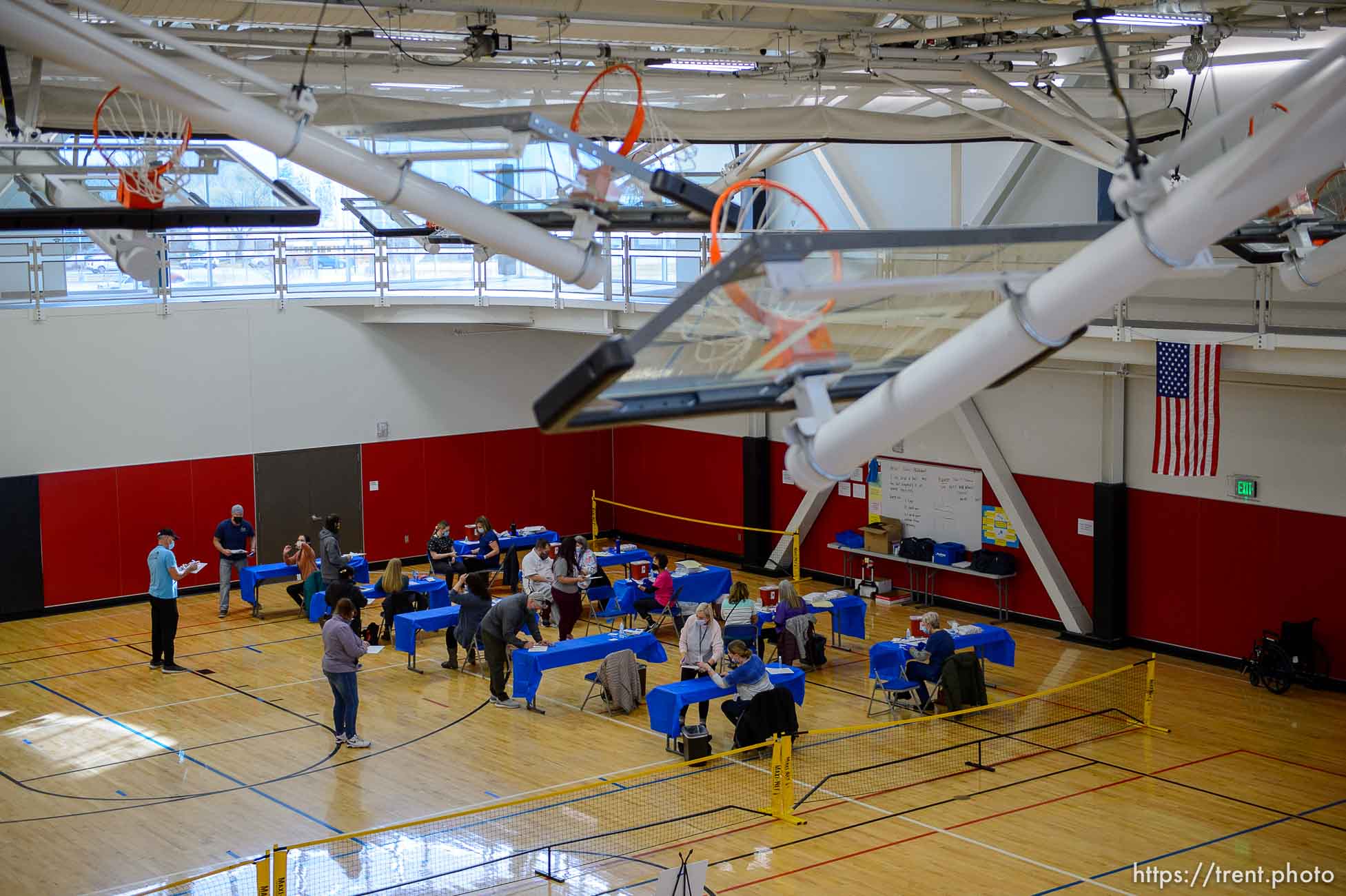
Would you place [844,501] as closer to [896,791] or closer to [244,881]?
[896,791]

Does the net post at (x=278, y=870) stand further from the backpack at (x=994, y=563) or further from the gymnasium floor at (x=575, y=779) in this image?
the backpack at (x=994, y=563)

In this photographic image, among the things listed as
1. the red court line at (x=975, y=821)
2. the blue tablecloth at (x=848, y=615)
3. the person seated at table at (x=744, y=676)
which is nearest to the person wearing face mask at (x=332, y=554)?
the blue tablecloth at (x=848, y=615)

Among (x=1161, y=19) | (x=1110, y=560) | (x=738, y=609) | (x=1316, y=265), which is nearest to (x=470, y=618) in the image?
(x=738, y=609)

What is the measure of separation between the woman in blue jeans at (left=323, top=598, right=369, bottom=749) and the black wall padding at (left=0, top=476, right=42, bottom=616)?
800cm

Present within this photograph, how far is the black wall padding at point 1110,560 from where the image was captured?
59.6 ft

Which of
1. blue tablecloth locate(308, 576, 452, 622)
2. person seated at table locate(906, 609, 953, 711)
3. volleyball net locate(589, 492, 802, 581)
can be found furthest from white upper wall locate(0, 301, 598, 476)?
person seated at table locate(906, 609, 953, 711)

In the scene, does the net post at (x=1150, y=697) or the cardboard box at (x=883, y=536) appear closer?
the net post at (x=1150, y=697)

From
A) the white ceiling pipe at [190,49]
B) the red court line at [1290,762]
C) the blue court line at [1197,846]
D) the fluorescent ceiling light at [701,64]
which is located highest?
the fluorescent ceiling light at [701,64]

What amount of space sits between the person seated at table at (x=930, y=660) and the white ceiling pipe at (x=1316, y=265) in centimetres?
630

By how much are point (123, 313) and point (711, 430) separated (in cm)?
968

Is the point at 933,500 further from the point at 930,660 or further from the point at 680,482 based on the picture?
the point at 930,660

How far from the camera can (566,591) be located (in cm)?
1741

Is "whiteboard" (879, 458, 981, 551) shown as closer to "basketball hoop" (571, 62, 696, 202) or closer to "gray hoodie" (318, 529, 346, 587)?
"gray hoodie" (318, 529, 346, 587)

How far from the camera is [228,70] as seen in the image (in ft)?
22.9
